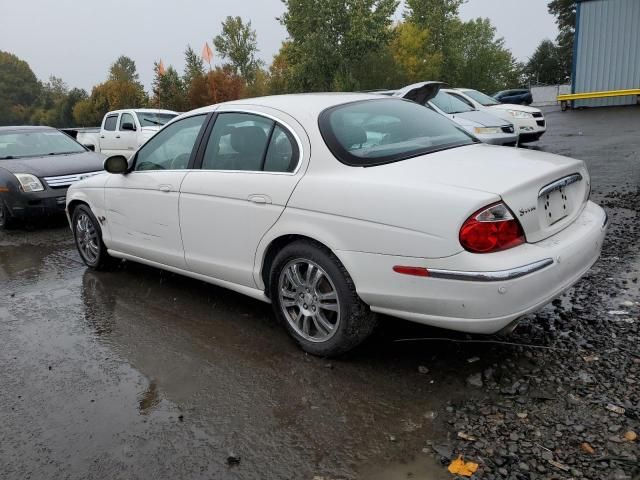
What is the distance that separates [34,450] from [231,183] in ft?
6.47

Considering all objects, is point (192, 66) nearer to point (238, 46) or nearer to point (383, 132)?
point (238, 46)

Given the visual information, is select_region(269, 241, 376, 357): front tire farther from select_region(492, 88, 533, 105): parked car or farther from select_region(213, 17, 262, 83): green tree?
select_region(213, 17, 262, 83): green tree

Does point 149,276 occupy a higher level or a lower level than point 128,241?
lower

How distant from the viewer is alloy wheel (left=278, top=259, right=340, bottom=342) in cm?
340

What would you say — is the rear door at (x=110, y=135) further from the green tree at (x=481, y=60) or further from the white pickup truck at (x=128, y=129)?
the green tree at (x=481, y=60)

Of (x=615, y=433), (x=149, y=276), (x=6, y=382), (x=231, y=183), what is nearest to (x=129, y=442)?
(x=6, y=382)

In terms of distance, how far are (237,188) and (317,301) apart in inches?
38.4

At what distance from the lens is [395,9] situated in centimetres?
4253

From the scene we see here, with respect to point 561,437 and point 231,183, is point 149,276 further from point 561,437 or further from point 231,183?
point 561,437

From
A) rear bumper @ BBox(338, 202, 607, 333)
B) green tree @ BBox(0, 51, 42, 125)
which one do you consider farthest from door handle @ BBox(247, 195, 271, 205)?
green tree @ BBox(0, 51, 42, 125)

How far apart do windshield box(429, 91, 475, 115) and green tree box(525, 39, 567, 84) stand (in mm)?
70704

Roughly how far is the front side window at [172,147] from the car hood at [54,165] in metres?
3.81

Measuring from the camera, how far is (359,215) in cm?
309

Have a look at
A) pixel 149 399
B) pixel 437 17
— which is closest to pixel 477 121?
pixel 149 399
